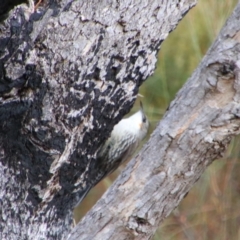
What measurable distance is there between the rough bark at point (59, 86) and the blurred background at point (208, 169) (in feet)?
Result: 3.75

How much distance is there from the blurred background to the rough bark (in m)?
1.14

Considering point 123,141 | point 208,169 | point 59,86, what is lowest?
point 208,169

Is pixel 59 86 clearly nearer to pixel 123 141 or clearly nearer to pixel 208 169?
pixel 123 141

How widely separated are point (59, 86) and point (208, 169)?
137 cm

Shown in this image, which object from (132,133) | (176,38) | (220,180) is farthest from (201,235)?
(176,38)

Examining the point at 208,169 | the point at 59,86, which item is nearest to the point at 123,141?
the point at 208,169

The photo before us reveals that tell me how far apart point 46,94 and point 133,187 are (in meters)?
0.30

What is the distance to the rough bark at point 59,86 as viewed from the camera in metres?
1.50

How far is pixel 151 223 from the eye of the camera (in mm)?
1564

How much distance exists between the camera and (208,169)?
2760 millimetres

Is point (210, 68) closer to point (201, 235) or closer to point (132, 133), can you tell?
point (132, 133)

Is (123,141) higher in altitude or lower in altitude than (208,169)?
higher

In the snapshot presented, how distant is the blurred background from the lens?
2.78 m

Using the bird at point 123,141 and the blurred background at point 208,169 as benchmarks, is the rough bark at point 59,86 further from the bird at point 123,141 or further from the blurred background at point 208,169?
the blurred background at point 208,169
